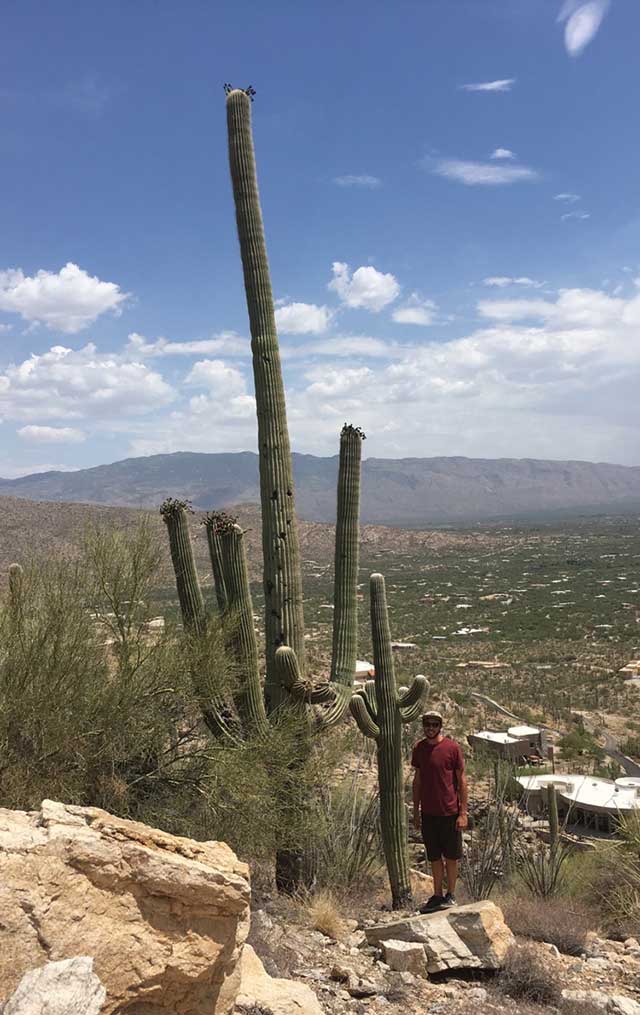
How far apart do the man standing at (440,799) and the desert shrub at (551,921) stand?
32.8 inches

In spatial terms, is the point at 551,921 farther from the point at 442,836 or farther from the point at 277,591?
the point at 277,591

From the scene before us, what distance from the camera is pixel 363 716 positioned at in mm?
9078

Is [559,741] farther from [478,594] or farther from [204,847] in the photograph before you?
[478,594]

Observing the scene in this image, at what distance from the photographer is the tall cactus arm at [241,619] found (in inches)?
342

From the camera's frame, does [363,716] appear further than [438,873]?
Yes

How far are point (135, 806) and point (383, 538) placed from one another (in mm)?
114716

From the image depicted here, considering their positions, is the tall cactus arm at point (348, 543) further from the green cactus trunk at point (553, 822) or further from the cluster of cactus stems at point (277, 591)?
the green cactus trunk at point (553, 822)

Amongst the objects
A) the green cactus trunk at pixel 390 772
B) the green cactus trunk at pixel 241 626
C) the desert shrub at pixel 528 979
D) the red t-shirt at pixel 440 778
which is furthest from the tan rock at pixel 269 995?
the green cactus trunk at pixel 390 772

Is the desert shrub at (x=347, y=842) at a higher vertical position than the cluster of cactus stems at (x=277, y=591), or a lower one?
lower

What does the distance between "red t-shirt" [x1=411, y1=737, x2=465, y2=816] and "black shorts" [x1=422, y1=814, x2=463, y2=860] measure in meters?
0.06

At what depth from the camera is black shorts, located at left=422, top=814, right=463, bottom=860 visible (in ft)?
22.5

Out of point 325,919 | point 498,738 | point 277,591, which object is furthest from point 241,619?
point 498,738

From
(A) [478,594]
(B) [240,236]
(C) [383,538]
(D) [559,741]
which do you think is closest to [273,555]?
(B) [240,236]

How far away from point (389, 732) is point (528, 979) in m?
3.90
